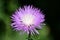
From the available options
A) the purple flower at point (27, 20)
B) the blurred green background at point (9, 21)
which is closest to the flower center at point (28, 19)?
the purple flower at point (27, 20)

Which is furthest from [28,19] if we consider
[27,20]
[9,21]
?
[9,21]

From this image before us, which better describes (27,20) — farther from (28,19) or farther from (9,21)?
(9,21)

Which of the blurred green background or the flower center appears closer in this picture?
the flower center

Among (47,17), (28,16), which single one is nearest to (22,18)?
(28,16)

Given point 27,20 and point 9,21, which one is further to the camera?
point 9,21

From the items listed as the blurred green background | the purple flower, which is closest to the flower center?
Result: the purple flower

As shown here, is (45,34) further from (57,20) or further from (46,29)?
(57,20)

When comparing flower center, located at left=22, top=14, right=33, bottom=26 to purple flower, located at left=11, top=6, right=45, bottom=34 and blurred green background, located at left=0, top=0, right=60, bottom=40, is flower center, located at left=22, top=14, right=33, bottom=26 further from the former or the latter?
blurred green background, located at left=0, top=0, right=60, bottom=40

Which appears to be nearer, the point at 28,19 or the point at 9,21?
the point at 28,19
